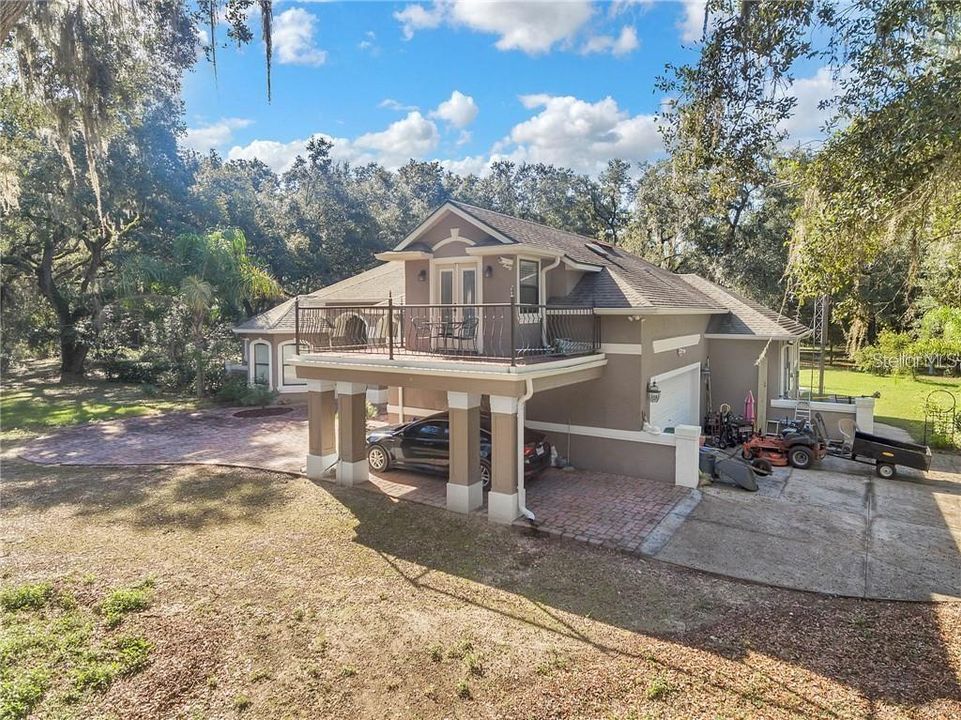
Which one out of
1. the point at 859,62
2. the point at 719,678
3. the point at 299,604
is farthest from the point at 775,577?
the point at 859,62

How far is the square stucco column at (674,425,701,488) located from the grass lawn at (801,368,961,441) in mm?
9693

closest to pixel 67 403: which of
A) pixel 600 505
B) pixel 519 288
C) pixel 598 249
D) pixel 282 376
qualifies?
pixel 282 376

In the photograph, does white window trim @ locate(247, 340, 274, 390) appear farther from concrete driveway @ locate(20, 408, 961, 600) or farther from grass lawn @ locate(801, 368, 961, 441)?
grass lawn @ locate(801, 368, 961, 441)

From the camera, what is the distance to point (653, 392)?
11750mm

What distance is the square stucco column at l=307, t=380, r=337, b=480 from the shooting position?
11.4 meters

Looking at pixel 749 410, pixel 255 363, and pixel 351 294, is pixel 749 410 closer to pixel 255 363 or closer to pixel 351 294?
pixel 351 294

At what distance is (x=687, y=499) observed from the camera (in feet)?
33.7

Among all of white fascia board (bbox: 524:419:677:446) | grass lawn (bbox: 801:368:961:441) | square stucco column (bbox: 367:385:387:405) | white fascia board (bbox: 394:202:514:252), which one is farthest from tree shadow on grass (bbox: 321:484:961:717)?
grass lawn (bbox: 801:368:961:441)

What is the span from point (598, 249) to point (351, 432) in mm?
9820

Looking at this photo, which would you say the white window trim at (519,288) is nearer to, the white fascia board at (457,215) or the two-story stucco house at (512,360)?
the two-story stucco house at (512,360)

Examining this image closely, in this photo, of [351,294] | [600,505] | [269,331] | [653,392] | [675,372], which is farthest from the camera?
[269,331]

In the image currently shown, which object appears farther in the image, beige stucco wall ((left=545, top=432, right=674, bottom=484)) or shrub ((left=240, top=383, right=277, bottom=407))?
shrub ((left=240, top=383, right=277, bottom=407))

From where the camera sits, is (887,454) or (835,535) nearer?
(835,535)

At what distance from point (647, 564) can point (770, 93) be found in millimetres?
7443
